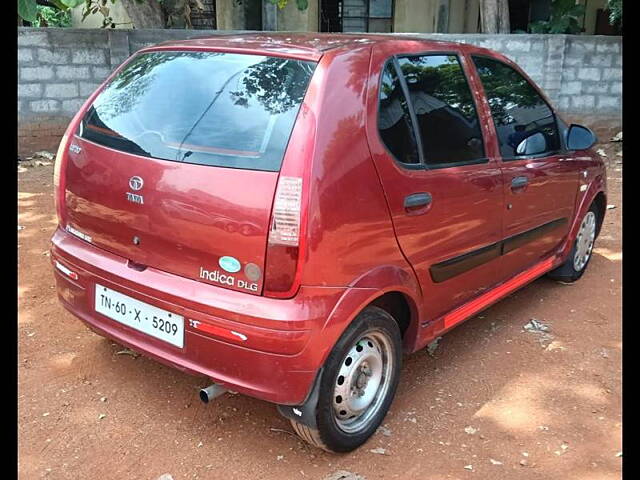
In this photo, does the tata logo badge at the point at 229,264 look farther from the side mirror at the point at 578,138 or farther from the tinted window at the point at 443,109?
the side mirror at the point at 578,138

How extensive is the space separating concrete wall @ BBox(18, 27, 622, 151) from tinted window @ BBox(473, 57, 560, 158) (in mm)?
3973

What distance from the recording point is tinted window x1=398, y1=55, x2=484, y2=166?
113 inches

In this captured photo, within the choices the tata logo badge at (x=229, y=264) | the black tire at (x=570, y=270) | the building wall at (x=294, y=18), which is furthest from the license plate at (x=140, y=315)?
the building wall at (x=294, y=18)

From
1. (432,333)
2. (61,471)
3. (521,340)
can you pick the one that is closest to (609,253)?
(521,340)

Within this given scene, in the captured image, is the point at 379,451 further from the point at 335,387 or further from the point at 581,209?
the point at 581,209

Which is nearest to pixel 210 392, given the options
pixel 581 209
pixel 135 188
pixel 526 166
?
pixel 135 188

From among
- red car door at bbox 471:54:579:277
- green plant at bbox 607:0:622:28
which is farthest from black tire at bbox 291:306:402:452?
green plant at bbox 607:0:622:28

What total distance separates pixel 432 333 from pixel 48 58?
620 centimetres

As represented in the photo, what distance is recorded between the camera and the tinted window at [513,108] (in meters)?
3.43

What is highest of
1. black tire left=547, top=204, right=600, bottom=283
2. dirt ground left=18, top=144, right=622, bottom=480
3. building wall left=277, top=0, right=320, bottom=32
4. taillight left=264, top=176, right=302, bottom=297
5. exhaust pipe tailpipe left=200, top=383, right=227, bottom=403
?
building wall left=277, top=0, right=320, bottom=32

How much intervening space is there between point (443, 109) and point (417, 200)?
590 mm

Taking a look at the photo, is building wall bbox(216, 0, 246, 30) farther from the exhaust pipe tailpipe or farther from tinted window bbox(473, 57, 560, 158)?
the exhaust pipe tailpipe

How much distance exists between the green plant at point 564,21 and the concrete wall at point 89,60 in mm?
1236

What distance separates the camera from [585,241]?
4.70 m
